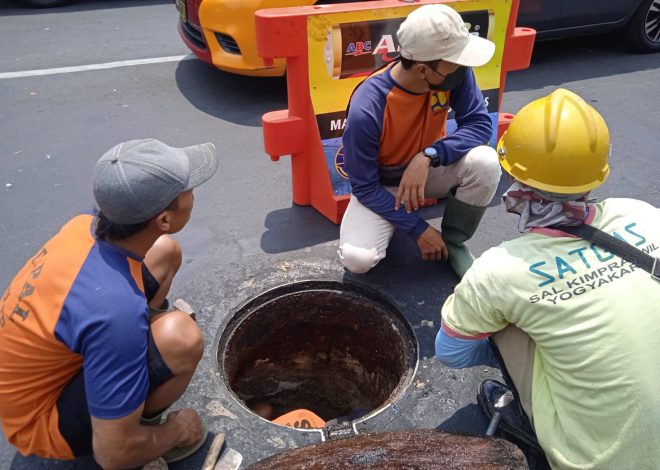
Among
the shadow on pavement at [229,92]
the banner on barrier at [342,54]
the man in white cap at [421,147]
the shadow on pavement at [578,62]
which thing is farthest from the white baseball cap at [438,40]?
the shadow on pavement at [578,62]

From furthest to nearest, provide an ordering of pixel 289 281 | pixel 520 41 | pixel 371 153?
pixel 520 41
pixel 289 281
pixel 371 153

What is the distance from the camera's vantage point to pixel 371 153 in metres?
2.73

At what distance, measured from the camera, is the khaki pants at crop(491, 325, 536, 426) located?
1.88m

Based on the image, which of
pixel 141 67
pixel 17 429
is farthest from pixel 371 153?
pixel 141 67

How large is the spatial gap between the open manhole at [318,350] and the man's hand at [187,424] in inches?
16.3

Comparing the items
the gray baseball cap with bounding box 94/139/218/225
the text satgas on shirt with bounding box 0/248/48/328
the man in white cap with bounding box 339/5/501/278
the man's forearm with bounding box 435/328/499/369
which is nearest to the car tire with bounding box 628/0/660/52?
the man in white cap with bounding box 339/5/501/278

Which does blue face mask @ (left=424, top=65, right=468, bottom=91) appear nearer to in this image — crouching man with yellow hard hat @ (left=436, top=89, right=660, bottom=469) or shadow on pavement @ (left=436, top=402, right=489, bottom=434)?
crouching man with yellow hard hat @ (left=436, top=89, right=660, bottom=469)

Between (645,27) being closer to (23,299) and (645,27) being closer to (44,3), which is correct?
(23,299)

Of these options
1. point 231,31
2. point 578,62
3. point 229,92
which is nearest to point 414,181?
point 231,31

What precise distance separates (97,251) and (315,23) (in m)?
1.82

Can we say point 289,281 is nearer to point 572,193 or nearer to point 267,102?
point 572,193

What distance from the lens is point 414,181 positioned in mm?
2717

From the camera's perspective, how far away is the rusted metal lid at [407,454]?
186cm

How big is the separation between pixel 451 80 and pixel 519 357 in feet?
4.34
